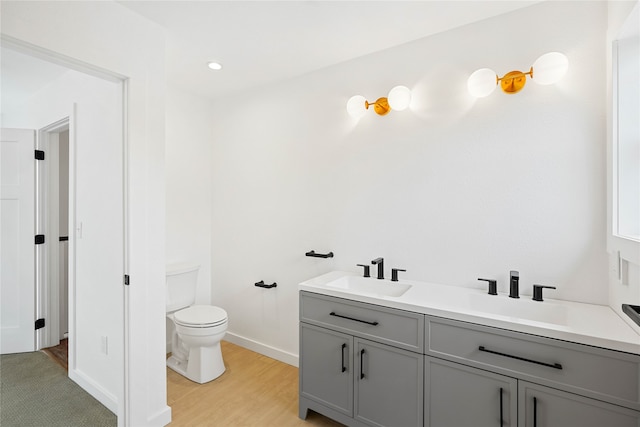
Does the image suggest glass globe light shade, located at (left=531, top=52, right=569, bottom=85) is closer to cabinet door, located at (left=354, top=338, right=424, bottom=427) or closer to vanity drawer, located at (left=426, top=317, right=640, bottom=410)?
vanity drawer, located at (left=426, top=317, right=640, bottom=410)

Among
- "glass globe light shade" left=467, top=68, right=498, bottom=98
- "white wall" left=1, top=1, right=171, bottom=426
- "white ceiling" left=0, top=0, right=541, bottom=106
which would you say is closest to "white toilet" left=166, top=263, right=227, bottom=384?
"white wall" left=1, top=1, right=171, bottom=426

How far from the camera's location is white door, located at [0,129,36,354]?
292 cm

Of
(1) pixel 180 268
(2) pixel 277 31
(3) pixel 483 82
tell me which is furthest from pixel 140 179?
(3) pixel 483 82

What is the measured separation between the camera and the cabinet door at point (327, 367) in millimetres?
1845

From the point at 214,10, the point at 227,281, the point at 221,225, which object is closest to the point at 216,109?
the point at 221,225

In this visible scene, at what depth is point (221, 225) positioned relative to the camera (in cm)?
323

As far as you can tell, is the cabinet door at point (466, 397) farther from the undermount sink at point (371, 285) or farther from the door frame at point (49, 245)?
the door frame at point (49, 245)

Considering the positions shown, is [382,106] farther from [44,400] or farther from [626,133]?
[44,400]

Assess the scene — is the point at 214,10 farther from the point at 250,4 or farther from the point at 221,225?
the point at 221,225

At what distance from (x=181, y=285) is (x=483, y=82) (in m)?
2.79

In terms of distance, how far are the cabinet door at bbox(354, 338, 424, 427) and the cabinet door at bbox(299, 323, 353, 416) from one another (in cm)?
Result: 6

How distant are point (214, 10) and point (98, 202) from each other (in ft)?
4.85

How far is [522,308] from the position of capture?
169 cm

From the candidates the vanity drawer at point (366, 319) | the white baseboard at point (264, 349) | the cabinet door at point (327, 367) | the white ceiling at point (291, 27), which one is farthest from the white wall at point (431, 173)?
the cabinet door at point (327, 367)
